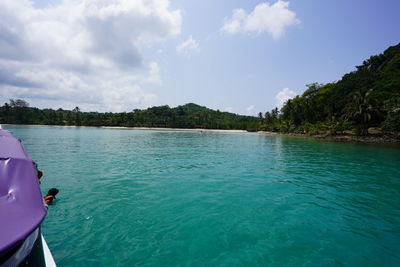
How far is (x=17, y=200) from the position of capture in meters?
3.24

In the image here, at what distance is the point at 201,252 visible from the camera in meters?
5.36

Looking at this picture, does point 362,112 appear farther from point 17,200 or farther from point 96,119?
point 96,119

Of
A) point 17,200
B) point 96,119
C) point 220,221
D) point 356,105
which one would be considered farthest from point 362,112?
point 96,119

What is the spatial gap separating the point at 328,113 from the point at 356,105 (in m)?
22.6

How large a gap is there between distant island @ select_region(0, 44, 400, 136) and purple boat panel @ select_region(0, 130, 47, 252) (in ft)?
193

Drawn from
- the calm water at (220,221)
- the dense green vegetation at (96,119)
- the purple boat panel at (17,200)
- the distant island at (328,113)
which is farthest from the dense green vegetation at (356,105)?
the purple boat panel at (17,200)

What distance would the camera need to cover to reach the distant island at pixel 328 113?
54.3 m

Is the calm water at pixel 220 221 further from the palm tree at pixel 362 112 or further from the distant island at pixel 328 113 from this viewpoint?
the palm tree at pixel 362 112

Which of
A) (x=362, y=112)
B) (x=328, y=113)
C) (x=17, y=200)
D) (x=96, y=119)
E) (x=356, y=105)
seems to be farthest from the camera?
(x=96, y=119)

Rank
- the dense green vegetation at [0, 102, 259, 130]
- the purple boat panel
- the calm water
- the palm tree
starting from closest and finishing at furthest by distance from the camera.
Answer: the purple boat panel
the calm water
the palm tree
the dense green vegetation at [0, 102, 259, 130]

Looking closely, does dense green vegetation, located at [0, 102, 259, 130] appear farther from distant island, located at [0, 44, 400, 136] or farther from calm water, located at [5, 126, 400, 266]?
calm water, located at [5, 126, 400, 266]

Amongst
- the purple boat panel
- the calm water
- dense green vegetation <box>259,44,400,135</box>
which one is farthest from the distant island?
the purple boat panel

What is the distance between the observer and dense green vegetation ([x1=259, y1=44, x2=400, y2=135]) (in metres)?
53.2

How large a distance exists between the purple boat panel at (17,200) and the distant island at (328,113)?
58802mm
